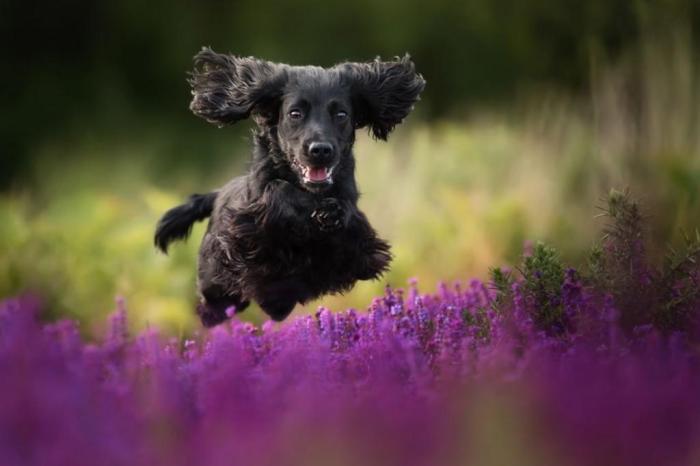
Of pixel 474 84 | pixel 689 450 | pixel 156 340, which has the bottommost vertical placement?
pixel 689 450

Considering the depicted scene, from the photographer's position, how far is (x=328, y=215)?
13.6ft

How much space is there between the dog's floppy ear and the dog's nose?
572 mm

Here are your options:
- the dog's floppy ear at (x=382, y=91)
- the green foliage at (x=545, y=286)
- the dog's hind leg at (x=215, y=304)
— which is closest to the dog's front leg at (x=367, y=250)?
the dog's floppy ear at (x=382, y=91)

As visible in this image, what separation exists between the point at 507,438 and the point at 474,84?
8698 mm

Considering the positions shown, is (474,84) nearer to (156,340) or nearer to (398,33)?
(398,33)

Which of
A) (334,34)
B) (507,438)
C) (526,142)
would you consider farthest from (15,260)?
(507,438)

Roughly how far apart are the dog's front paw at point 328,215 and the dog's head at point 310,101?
0.13 m

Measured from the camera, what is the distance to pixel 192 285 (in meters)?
6.32

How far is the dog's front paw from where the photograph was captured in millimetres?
4148

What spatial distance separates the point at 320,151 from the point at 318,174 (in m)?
0.11

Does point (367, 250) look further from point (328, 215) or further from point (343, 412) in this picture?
point (343, 412)

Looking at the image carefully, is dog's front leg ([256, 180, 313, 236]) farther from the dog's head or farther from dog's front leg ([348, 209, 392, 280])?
dog's front leg ([348, 209, 392, 280])

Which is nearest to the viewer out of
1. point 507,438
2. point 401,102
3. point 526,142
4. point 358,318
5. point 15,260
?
point 507,438

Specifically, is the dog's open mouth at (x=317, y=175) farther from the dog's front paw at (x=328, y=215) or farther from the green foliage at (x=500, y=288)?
the green foliage at (x=500, y=288)
